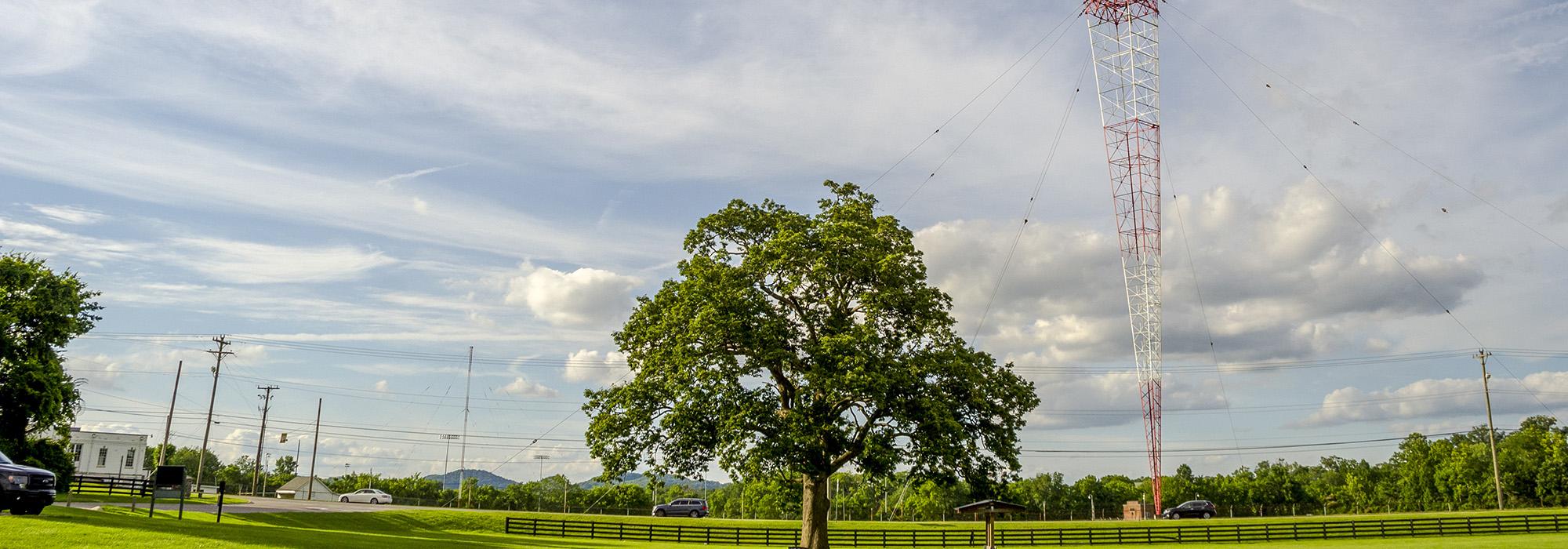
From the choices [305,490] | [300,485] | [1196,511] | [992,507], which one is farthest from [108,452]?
[1196,511]

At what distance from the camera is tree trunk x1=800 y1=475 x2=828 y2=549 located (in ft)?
122

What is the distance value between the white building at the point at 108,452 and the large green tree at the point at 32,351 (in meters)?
66.9

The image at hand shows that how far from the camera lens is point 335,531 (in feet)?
146

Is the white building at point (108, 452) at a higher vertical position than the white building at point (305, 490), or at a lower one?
higher

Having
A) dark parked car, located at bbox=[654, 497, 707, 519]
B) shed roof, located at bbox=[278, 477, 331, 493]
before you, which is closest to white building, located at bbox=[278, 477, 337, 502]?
shed roof, located at bbox=[278, 477, 331, 493]

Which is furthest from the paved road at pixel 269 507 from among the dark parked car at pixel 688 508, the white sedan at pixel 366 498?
the dark parked car at pixel 688 508

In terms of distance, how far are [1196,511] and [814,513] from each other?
47179mm

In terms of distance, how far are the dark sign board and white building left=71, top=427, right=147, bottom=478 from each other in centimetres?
7911

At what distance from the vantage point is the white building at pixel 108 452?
10369 cm

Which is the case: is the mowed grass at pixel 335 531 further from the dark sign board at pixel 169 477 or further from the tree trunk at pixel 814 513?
the tree trunk at pixel 814 513

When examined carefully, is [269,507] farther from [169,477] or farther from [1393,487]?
[1393,487]

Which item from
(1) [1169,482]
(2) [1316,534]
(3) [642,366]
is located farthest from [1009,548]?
(1) [1169,482]

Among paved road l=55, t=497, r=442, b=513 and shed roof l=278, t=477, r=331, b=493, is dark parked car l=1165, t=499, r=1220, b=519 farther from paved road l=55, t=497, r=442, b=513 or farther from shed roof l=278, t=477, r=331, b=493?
shed roof l=278, t=477, r=331, b=493

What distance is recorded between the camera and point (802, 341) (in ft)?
122
